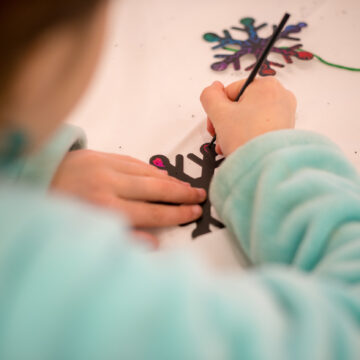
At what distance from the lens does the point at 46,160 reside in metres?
0.44

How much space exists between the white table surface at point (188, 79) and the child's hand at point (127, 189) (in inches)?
1.2

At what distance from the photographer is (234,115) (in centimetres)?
52

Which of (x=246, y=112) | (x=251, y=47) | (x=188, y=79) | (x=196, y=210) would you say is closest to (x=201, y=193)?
(x=196, y=210)

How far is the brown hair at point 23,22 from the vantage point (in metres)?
0.18

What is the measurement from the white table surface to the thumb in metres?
0.05

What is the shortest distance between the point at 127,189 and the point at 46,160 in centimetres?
11

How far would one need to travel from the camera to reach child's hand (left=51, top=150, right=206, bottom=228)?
1.46 feet

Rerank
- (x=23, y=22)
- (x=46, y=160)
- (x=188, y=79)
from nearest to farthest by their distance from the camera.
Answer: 1. (x=23, y=22)
2. (x=46, y=160)
3. (x=188, y=79)

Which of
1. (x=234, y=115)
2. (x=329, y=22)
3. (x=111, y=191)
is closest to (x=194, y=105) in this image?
(x=234, y=115)

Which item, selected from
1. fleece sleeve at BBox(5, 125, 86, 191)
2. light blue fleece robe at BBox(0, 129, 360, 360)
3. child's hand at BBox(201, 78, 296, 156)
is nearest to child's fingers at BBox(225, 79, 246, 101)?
child's hand at BBox(201, 78, 296, 156)

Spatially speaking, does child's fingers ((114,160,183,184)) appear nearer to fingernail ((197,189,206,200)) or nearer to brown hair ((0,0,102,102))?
fingernail ((197,189,206,200))

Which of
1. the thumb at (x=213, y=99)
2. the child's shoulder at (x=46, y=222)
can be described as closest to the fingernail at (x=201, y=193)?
the thumb at (x=213, y=99)

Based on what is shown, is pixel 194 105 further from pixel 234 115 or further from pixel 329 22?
pixel 329 22

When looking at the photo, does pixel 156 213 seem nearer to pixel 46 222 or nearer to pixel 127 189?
pixel 127 189
